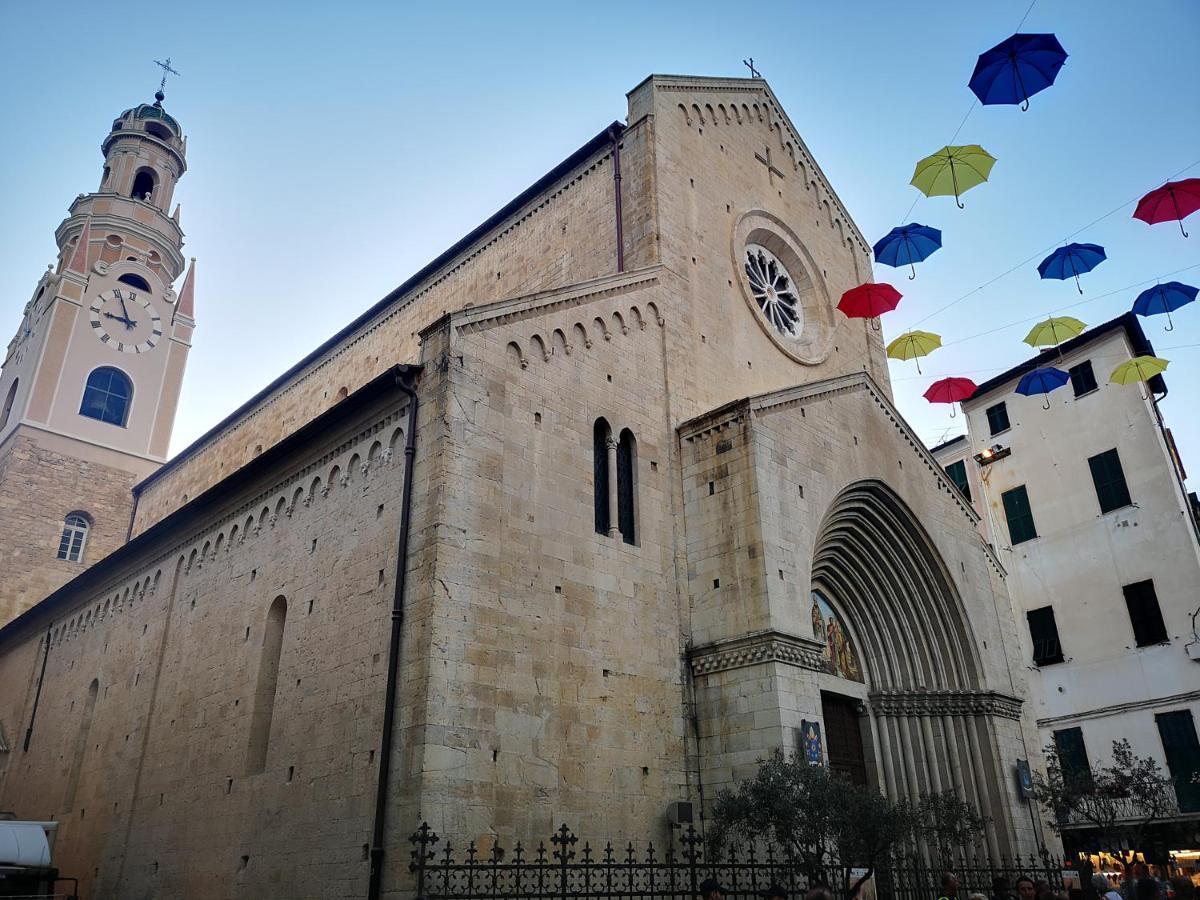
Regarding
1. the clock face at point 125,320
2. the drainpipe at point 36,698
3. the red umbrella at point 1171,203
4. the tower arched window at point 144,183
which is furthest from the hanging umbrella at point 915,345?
the tower arched window at point 144,183

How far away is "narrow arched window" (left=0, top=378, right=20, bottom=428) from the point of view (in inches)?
1221

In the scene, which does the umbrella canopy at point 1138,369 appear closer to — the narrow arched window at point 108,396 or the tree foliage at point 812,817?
A: the tree foliage at point 812,817

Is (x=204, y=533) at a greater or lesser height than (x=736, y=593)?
greater

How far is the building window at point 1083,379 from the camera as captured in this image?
983 inches

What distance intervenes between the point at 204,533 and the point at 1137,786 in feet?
53.1

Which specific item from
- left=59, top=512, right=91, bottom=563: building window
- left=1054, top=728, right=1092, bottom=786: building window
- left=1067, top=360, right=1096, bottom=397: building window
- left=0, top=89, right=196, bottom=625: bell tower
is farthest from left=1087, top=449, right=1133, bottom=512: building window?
left=59, top=512, right=91, bottom=563: building window

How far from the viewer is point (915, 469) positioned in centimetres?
1719

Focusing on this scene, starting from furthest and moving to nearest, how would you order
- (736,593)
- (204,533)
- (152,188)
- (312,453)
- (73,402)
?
(152,188), (73,402), (204,533), (312,453), (736,593)

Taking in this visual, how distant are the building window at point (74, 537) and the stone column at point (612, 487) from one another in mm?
22407

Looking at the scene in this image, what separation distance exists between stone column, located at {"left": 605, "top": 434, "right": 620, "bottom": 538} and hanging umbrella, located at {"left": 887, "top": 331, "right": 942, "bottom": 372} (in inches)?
280

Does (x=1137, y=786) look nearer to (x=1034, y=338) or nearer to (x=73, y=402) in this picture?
(x=1034, y=338)

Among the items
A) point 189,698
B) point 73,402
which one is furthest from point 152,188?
point 189,698

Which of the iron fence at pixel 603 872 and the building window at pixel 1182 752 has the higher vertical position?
the building window at pixel 1182 752

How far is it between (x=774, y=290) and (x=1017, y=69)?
361 inches
